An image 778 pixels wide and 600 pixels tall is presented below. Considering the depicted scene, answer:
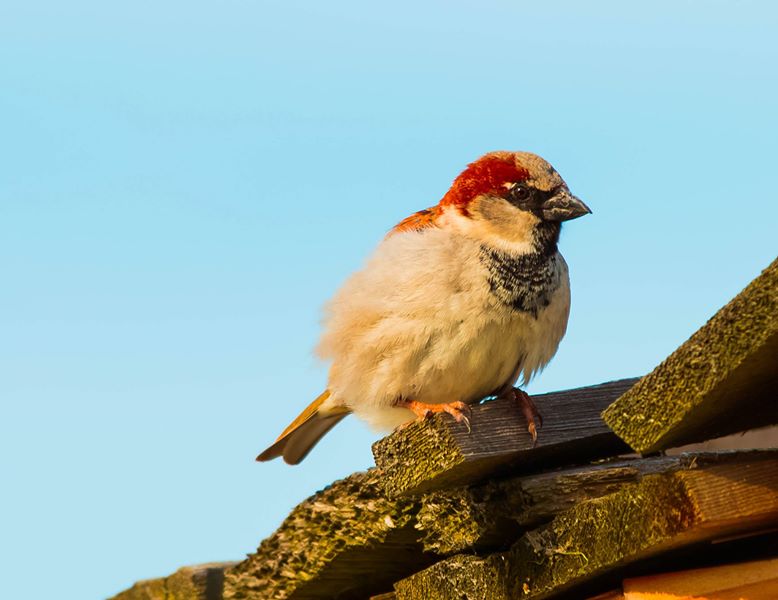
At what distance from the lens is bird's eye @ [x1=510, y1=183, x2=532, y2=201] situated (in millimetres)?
3266

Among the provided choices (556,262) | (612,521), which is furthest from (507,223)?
(612,521)

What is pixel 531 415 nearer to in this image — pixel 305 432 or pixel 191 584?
pixel 191 584

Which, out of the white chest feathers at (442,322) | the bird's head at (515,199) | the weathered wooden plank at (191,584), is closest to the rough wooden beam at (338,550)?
the weathered wooden plank at (191,584)

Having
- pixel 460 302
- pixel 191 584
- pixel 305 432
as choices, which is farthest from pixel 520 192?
pixel 191 584

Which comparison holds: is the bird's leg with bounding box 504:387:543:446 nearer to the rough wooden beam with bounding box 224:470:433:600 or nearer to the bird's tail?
the rough wooden beam with bounding box 224:470:433:600

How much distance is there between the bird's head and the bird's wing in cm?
5

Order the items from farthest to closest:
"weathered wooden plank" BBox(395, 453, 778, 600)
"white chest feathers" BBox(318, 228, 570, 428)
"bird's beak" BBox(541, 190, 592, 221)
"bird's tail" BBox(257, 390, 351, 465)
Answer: "bird's tail" BBox(257, 390, 351, 465), "bird's beak" BBox(541, 190, 592, 221), "white chest feathers" BBox(318, 228, 570, 428), "weathered wooden plank" BBox(395, 453, 778, 600)

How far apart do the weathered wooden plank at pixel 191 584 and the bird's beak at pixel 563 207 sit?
135 centimetres

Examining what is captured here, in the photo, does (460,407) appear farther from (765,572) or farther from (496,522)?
(765,572)

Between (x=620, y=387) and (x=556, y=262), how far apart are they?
0.72m

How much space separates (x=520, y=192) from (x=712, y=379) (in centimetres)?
157

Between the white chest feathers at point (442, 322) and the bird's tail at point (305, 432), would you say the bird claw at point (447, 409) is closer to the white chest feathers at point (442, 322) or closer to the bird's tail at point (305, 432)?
the white chest feathers at point (442, 322)

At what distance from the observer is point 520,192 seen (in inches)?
129

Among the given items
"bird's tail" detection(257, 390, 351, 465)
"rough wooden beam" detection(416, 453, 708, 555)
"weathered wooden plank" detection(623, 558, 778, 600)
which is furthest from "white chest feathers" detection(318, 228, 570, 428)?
"weathered wooden plank" detection(623, 558, 778, 600)
